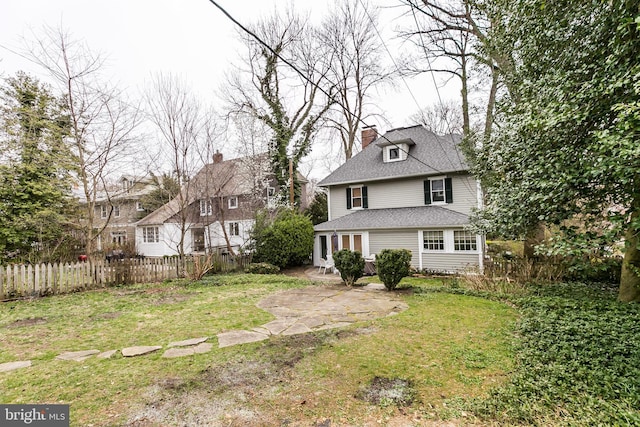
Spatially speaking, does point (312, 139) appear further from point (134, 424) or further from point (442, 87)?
point (134, 424)

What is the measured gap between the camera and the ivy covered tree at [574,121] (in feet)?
10.9

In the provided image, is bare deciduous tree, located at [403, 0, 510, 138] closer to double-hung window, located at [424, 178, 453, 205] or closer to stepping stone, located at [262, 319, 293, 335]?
double-hung window, located at [424, 178, 453, 205]

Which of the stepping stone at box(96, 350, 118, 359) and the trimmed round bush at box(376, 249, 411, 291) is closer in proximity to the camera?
the stepping stone at box(96, 350, 118, 359)

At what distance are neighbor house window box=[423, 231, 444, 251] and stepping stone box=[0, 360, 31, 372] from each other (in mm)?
13187

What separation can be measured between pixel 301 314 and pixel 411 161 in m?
11.8

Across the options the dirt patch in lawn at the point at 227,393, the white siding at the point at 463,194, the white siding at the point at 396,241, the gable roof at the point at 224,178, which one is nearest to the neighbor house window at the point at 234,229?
the gable roof at the point at 224,178

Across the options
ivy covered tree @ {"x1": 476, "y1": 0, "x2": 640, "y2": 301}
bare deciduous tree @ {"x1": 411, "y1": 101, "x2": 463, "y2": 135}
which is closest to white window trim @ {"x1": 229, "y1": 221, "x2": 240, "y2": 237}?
ivy covered tree @ {"x1": 476, "y1": 0, "x2": 640, "y2": 301}

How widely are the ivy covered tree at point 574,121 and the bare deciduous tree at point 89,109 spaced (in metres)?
11.4

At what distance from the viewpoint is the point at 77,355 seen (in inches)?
169

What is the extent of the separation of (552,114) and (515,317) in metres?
4.09

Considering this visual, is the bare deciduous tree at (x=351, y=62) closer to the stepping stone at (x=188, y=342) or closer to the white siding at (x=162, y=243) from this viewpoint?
the white siding at (x=162, y=243)

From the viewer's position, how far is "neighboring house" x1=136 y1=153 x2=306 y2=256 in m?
14.2

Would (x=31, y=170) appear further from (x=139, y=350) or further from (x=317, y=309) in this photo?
(x=317, y=309)

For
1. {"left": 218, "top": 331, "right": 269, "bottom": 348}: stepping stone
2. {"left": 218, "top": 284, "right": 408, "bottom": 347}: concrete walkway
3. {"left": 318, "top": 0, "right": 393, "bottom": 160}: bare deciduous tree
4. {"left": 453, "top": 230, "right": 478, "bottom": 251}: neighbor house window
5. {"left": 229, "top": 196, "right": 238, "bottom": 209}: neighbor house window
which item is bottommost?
{"left": 218, "top": 284, "right": 408, "bottom": 347}: concrete walkway
